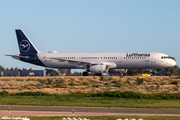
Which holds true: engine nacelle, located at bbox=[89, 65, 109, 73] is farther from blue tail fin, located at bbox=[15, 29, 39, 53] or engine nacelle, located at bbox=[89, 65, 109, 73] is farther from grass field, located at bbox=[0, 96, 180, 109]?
grass field, located at bbox=[0, 96, 180, 109]

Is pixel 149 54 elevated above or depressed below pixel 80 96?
above

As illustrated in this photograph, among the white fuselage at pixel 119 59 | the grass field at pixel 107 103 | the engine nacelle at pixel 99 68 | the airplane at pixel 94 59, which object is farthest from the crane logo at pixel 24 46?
the grass field at pixel 107 103

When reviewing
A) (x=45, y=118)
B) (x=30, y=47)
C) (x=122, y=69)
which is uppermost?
(x=30, y=47)

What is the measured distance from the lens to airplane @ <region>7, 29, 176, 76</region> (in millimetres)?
52312

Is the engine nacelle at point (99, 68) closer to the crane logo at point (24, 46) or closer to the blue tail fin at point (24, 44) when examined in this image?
the blue tail fin at point (24, 44)

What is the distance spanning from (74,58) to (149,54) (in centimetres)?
1435

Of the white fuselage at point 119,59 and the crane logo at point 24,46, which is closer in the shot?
the white fuselage at point 119,59

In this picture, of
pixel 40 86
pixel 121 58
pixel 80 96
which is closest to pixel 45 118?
pixel 80 96

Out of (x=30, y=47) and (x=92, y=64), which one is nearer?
(x=92, y=64)

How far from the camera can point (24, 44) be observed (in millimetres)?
61281

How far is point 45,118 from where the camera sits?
688 inches

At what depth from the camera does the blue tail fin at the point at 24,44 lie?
60.8 m

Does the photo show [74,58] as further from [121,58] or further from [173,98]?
[173,98]

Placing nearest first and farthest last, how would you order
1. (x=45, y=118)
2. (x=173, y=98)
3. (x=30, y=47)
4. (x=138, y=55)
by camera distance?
(x=45, y=118) → (x=173, y=98) → (x=138, y=55) → (x=30, y=47)
